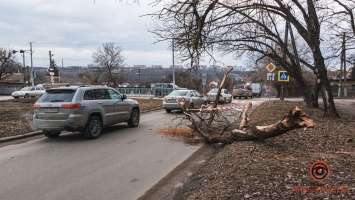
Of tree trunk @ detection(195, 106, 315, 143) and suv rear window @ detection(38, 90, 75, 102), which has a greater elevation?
suv rear window @ detection(38, 90, 75, 102)

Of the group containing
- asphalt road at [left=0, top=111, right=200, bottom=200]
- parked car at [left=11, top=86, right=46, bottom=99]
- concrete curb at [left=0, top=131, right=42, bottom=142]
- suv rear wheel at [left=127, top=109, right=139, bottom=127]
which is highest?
parked car at [left=11, top=86, right=46, bottom=99]

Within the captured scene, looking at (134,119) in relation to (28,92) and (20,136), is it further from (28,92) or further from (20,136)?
(28,92)

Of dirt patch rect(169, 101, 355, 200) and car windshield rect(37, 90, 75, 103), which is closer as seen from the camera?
dirt patch rect(169, 101, 355, 200)

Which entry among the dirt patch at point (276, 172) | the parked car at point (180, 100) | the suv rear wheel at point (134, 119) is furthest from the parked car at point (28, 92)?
the dirt patch at point (276, 172)

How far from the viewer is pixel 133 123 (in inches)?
496

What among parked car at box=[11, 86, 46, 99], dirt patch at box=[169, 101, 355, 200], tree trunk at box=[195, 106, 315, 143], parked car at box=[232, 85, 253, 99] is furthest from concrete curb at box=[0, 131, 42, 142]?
parked car at box=[232, 85, 253, 99]

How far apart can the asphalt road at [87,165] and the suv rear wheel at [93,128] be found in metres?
0.22

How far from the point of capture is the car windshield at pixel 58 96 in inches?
375

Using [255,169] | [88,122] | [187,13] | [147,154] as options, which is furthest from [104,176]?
[187,13]

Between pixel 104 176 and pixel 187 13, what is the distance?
6.04m

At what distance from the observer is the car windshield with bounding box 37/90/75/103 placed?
952 cm

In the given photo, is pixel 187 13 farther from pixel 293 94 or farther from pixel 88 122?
pixel 293 94

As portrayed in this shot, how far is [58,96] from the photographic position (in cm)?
966

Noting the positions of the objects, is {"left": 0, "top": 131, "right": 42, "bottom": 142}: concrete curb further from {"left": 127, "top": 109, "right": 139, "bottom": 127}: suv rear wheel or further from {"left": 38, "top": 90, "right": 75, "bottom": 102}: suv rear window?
{"left": 127, "top": 109, "right": 139, "bottom": 127}: suv rear wheel
